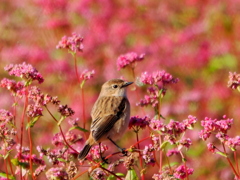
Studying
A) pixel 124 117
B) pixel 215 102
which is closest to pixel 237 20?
pixel 215 102

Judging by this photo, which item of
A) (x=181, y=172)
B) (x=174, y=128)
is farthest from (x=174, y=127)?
(x=181, y=172)

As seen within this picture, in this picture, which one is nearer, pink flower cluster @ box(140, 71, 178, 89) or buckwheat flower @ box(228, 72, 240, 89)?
buckwheat flower @ box(228, 72, 240, 89)

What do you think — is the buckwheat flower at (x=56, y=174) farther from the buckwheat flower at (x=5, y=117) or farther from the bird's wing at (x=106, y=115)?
the bird's wing at (x=106, y=115)

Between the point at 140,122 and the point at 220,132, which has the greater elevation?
the point at 140,122

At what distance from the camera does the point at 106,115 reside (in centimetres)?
460

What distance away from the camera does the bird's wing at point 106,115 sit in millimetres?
4387

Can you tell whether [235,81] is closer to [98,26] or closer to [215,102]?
[215,102]

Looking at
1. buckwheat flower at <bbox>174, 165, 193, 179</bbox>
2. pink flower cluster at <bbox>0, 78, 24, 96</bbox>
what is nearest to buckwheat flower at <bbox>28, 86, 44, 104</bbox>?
pink flower cluster at <bbox>0, 78, 24, 96</bbox>

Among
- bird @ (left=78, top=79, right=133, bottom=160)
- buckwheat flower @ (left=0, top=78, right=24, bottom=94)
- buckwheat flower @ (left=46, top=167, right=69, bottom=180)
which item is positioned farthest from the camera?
bird @ (left=78, top=79, right=133, bottom=160)

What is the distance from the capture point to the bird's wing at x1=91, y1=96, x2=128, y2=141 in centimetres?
439

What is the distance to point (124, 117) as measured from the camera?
4441 millimetres

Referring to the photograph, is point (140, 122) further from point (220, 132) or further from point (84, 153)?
point (220, 132)

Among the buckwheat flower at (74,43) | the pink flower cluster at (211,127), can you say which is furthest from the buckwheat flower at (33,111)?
the pink flower cluster at (211,127)

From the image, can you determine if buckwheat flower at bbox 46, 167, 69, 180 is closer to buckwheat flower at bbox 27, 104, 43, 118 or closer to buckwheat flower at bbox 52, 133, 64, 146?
buckwheat flower at bbox 27, 104, 43, 118
